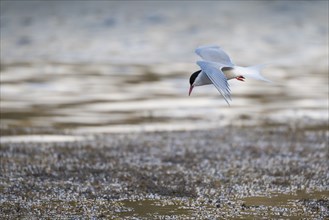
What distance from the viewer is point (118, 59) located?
19688mm

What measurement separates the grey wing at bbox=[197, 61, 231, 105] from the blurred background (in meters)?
4.20

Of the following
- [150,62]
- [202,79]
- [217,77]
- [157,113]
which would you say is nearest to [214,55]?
[202,79]

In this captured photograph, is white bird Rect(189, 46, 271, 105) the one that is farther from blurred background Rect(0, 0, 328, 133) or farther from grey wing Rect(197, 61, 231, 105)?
blurred background Rect(0, 0, 328, 133)

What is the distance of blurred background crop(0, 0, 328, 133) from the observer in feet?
43.2

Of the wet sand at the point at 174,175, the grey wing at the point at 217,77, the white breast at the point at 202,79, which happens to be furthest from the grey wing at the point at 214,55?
the wet sand at the point at 174,175

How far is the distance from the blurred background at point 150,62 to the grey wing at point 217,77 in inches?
165

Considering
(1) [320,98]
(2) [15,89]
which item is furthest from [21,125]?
(1) [320,98]

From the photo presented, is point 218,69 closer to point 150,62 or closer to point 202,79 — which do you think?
point 202,79

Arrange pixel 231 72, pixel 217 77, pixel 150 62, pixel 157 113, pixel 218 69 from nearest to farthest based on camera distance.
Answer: pixel 217 77 → pixel 218 69 → pixel 231 72 → pixel 157 113 → pixel 150 62

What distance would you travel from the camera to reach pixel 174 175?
9.11 meters

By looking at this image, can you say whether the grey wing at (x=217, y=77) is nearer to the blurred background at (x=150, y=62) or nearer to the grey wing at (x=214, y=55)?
the grey wing at (x=214, y=55)

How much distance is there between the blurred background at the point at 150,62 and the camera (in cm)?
1318

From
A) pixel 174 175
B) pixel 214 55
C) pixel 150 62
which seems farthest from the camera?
Answer: pixel 150 62

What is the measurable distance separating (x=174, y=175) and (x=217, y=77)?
1.75m
